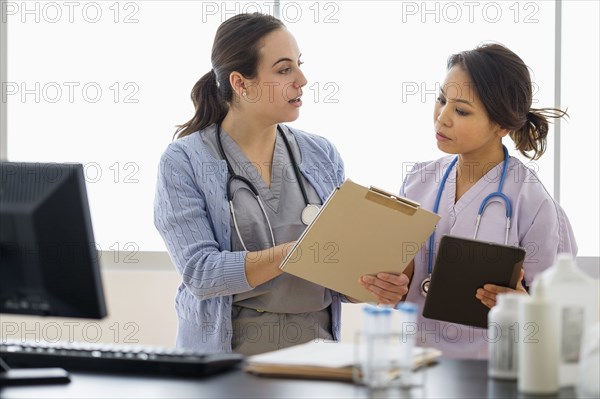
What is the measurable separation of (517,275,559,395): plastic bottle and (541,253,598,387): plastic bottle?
0.03m

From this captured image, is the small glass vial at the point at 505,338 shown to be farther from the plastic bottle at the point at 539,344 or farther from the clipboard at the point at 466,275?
the clipboard at the point at 466,275

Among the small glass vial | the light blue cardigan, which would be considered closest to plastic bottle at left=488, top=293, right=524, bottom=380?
the small glass vial

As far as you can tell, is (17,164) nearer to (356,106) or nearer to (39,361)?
(39,361)

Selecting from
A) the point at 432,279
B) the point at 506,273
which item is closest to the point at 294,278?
the point at 432,279

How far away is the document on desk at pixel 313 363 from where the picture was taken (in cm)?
149

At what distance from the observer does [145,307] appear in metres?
3.75

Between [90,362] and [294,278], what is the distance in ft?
2.79

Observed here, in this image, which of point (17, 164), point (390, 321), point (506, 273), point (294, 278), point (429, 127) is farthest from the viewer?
point (429, 127)

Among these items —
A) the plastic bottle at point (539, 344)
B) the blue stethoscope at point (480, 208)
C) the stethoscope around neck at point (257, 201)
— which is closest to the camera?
the plastic bottle at point (539, 344)

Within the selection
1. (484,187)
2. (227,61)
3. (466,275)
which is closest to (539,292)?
(466,275)

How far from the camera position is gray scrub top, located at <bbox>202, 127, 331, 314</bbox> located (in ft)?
7.70

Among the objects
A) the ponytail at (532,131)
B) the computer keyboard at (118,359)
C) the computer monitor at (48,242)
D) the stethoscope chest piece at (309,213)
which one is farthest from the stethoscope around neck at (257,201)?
the computer monitor at (48,242)

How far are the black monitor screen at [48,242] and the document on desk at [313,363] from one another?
303 millimetres

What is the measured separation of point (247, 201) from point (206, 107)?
357 mm
